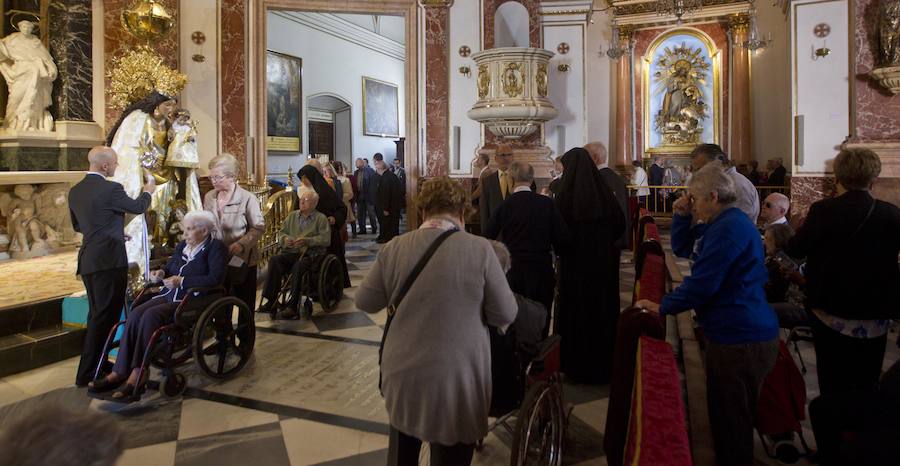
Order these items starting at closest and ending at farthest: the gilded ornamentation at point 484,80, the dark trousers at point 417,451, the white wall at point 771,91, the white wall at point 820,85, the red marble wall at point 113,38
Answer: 1. the dark trousers at point 417,451
2. the red marble wall at point 113,38
3. the white wall at point 820,85
4. the gilded ornamentation at point 484,80
5. the white wall at point 771,91

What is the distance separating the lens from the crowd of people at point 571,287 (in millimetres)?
2061

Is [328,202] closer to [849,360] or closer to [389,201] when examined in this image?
[389,201]

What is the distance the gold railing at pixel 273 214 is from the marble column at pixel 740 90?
9.72 m

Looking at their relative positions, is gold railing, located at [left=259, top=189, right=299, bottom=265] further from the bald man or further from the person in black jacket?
the person in black jacket

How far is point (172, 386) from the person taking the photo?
389 cm

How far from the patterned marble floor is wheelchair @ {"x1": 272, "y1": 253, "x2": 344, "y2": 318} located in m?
0.87

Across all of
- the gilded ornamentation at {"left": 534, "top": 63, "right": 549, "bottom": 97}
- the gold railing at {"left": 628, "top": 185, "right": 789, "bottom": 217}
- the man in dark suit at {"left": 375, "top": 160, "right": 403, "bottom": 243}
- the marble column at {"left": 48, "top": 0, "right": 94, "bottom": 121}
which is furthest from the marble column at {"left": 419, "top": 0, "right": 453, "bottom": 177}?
the marble column at {"left": 48, "top": 0, "right": 94, "bottom": 121}

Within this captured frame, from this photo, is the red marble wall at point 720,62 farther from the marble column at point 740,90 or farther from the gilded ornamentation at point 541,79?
the gilded ornamentation at point 541,79

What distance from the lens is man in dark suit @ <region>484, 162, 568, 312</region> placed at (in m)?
3.79

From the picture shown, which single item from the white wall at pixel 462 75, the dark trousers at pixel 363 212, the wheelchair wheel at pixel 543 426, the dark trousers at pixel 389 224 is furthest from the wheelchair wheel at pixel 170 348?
the dark trousers at pixel 363 212

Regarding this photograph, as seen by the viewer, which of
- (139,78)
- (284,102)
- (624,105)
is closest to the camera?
(139,78)

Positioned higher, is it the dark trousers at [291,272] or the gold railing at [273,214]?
the gold railing at [273,214]

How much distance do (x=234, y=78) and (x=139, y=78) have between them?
7.24 feet

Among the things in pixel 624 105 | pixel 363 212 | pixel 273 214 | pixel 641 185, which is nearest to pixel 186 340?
pixel 273 214
